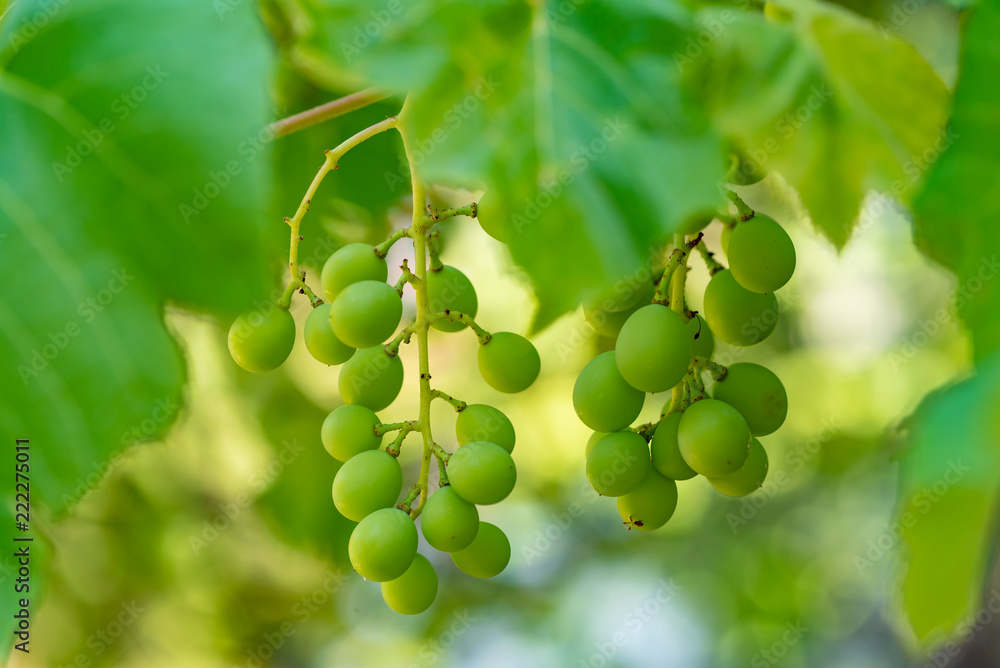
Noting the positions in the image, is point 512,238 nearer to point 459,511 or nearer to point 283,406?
point 459,511

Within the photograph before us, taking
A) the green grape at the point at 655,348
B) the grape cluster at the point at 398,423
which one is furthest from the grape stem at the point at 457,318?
the green grape at the point at 655,348

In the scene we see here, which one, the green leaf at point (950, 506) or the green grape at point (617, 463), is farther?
the green grape at point (617, 463)

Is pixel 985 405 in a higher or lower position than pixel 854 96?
lower

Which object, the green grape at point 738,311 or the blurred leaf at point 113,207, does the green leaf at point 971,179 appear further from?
the blurred leaf at point 113,207

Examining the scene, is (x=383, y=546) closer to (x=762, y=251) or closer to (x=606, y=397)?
(x=606, y=397)

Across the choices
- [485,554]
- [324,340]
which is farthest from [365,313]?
[485,554]

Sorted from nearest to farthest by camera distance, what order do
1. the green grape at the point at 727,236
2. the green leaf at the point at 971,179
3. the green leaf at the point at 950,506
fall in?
1. the green leaf at the point at 950,506
2. the green leaf at the point at 971,179
3. the green grape at the point at 727,236

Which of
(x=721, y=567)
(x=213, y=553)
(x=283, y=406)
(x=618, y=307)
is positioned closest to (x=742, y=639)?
(x=721, y=567)

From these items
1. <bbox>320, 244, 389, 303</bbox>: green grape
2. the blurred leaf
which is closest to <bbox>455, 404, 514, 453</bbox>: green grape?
<bbox>320, 244, 389, 303</bbox>: green grape

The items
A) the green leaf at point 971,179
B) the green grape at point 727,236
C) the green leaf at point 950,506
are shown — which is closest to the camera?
the green leaf at point 950,506
